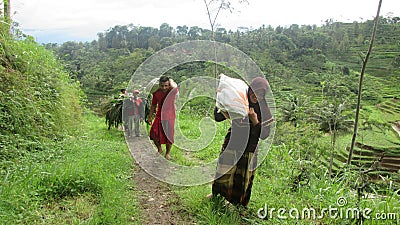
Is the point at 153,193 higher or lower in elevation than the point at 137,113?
lower

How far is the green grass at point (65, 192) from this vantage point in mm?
2545

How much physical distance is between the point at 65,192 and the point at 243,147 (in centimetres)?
185

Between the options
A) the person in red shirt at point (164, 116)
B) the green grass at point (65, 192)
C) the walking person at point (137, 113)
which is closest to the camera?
the green grass at point (65, 192)

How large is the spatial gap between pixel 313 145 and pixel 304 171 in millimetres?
1660

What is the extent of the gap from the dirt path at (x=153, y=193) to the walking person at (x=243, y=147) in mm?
525

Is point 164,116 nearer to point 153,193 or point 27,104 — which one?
point 153,193

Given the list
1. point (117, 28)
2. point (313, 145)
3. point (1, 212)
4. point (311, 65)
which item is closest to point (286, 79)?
point (311, 65)

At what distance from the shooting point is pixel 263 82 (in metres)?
2.92

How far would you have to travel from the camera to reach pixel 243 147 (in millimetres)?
3055

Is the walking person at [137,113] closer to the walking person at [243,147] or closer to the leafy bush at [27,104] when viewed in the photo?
the leafy bush at [27,104]

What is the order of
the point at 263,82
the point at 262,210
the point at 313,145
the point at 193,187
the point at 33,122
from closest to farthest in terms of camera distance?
1. the point at 263,82
2. the point at 262,210
3. the point at 193,187
4. the point at 33,122
5. the point at 313,145

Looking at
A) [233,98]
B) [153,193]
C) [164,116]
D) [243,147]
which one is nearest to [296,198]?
[243,147]

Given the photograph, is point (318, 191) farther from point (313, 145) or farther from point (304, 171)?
point (313, 145)

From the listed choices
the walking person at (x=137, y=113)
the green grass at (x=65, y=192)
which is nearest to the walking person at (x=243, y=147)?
the green grass at (x=65, y=192)
